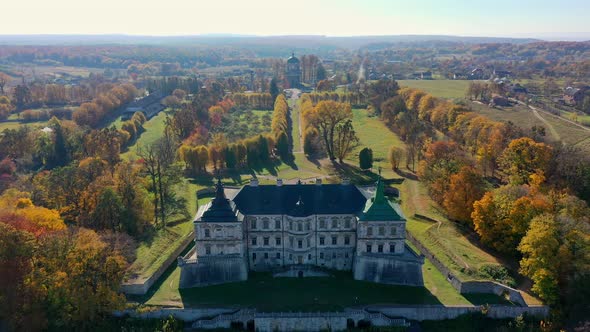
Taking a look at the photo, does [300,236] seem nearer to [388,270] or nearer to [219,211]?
[219,211]

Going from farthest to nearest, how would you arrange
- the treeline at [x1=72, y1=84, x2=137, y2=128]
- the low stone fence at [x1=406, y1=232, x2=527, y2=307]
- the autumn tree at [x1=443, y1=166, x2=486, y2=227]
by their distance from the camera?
the treeline at [x1=72, y1=84, x2=137, y2=128] < the autumn tree at [x1=443, y1=166, x2=486, y2=227] < the low stone fence at [x1=406, y1=232, x2=527, y2=307]

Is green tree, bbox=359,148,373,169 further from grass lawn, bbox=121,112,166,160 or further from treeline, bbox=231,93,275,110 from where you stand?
treeline, bbox=231,93,275,110

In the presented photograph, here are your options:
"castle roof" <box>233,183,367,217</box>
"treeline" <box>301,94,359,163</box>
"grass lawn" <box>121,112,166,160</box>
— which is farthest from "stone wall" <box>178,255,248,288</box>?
"grass lawn" <box>121,112,166,160</box>

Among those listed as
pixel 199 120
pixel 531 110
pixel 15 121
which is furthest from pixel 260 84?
pixel 531 110

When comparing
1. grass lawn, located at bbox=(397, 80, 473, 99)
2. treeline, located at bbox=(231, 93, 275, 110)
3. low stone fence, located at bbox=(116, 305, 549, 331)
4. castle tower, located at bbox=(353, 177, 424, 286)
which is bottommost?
low stone fence, located at bbox=(116, 305, 549, 331)

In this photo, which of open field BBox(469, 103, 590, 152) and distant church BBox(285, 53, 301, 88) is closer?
open field BBox(469, 103, 590, 152)
